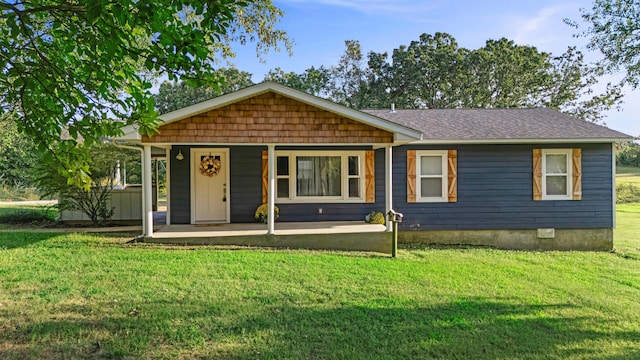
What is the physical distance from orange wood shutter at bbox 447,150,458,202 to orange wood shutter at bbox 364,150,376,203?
6.36 ft

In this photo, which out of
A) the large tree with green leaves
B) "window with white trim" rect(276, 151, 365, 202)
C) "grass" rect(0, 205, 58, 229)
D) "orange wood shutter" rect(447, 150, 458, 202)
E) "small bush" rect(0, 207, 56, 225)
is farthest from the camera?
the large tree with green leaves

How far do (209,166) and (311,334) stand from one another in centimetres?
697

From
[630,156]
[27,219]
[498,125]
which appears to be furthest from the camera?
[630,156]

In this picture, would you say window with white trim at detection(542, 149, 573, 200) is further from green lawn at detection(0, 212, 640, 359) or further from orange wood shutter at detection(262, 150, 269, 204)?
orange wood shutter at detection(262, 150, 269, 204)

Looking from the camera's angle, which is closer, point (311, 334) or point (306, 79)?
point (311, 334)

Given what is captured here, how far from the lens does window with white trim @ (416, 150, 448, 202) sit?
10523 mm

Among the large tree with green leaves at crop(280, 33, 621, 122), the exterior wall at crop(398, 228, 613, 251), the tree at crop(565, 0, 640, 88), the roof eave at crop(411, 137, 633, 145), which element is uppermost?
the large tree with green leaves at crop(280, 33, 621, 122)

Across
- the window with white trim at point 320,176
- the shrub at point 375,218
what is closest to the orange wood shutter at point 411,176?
the shrub at point 375,218

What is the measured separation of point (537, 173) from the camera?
414 inches

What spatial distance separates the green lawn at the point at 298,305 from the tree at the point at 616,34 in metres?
3.81

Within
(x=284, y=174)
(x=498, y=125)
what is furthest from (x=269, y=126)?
(x=498, y=125)

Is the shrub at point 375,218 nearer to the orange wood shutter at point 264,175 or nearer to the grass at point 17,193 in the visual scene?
the orange wood shutter at point 264,175

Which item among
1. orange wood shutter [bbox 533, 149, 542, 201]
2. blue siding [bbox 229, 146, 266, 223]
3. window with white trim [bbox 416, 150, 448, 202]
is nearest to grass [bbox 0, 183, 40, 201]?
blue siding [bbox 229, 146, 266, 223]

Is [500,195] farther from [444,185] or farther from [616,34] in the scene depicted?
[616,34]
